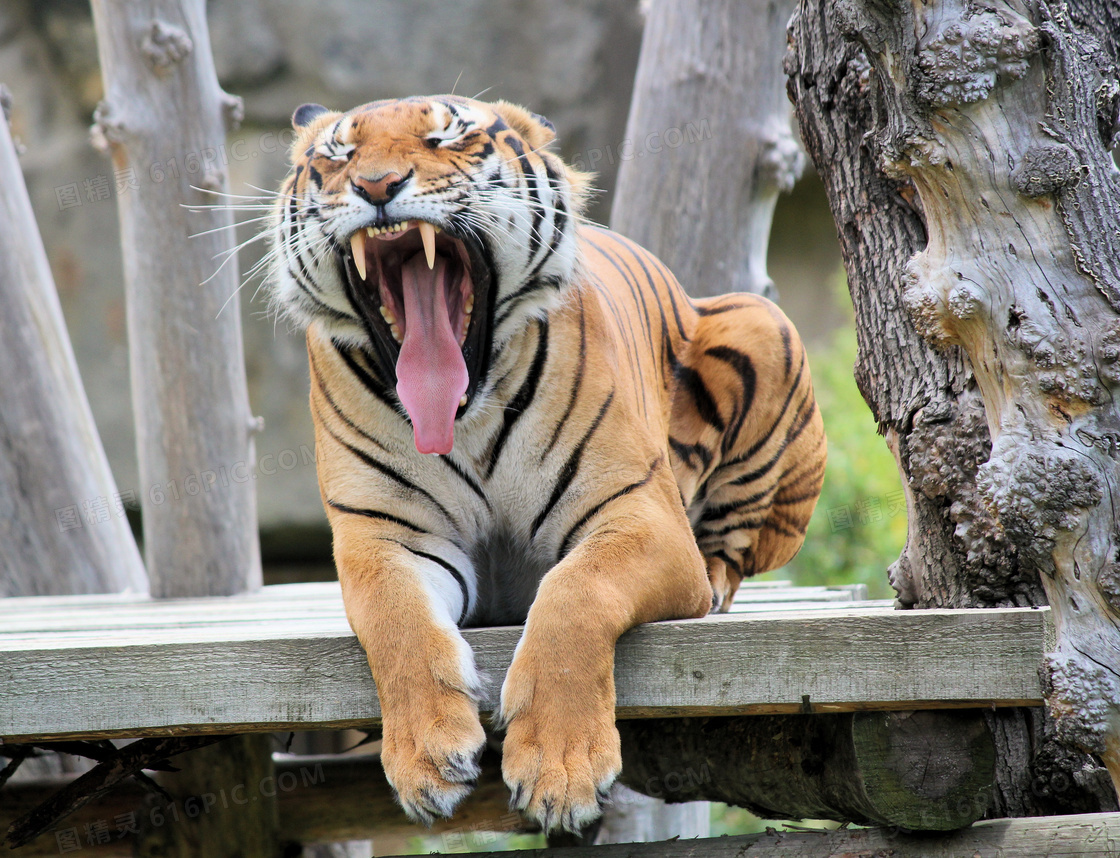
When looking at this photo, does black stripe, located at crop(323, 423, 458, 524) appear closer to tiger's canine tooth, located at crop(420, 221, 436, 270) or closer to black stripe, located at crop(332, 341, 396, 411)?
black stripe, located at crop(332, 341, 396, 411)

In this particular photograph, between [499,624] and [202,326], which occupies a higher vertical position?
[202,326]

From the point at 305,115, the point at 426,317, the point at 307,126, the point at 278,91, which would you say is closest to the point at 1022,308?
the point at 426,317

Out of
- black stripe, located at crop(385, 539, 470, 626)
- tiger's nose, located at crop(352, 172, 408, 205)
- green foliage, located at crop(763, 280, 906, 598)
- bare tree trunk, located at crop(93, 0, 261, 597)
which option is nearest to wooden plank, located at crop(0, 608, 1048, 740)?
black stripe, located at crop(385, 539, 470, 626)

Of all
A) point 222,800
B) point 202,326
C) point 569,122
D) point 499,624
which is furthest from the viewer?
point 569,122

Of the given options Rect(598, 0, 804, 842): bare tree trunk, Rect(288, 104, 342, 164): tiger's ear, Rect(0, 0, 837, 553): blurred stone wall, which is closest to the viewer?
Rect(288, 104, 342, 164): tiger's ear

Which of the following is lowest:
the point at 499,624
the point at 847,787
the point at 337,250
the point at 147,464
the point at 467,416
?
the point at 847,787

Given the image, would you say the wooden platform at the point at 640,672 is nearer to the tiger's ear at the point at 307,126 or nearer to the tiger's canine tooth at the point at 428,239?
the tiger's canine tooth at the point at 428,239

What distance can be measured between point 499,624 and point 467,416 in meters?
0.57

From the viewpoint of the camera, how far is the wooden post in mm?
4094

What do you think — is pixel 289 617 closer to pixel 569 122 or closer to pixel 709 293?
pixel 709 293

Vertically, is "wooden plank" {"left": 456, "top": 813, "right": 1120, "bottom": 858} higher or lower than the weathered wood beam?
higher

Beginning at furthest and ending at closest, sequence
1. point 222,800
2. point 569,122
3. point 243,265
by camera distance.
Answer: point 569,122
point 243,265
point 222,800

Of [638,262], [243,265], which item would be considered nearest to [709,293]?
[638,262]

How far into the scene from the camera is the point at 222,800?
287 cm
